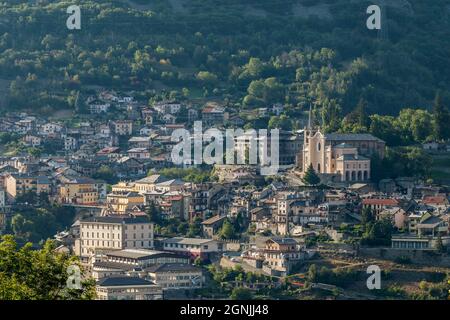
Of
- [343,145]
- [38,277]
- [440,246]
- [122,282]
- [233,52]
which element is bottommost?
[122,282]

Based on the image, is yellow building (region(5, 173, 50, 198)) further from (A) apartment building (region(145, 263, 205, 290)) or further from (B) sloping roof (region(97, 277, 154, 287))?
(B) sloping roof (region(97, 277, 154, 287))

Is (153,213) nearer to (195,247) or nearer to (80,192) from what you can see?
(195,247)

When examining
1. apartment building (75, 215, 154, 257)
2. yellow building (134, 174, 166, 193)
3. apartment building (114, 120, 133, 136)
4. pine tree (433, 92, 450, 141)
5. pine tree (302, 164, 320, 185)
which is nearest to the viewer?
apartment building (75, 215, 154, 257)

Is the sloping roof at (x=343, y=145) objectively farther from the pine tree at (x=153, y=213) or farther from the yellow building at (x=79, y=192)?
the yellow building at (x=79, y=192)

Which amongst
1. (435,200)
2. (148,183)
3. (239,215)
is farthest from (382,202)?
(148,183)

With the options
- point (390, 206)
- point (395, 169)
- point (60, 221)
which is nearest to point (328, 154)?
point (395, 169)

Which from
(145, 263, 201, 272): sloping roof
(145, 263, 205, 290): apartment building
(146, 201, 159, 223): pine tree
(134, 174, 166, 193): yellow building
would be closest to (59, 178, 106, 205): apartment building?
(134, 174, 166, 193): yellow building
